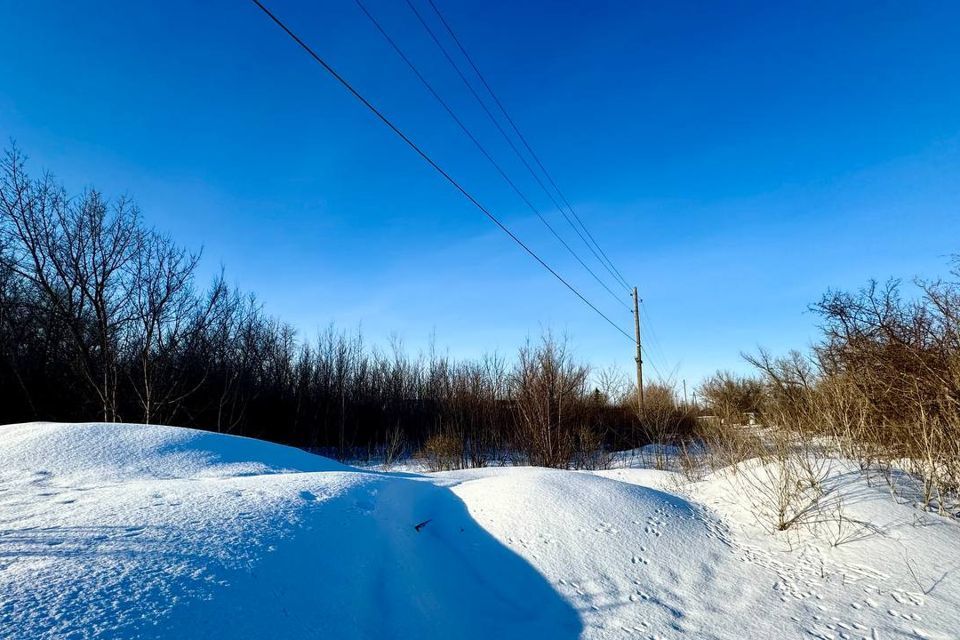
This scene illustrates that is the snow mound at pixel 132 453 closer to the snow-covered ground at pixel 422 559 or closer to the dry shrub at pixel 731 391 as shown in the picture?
the snow-covered ground at pixel 422 559

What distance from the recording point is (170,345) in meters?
11.0

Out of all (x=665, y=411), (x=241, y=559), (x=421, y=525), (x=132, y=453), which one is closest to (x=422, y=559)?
(x=421, y=525)

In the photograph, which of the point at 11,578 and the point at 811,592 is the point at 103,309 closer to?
the point at 11,578

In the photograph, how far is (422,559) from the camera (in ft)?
10.5

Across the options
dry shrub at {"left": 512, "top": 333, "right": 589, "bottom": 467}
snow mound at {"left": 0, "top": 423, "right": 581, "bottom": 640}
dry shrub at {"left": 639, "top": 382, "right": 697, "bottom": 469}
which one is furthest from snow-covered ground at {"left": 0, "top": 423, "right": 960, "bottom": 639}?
dry shrub at {"left": 639, "top": 382, "right": 697, "bottom": 469}

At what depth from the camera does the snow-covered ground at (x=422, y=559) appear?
205 cm

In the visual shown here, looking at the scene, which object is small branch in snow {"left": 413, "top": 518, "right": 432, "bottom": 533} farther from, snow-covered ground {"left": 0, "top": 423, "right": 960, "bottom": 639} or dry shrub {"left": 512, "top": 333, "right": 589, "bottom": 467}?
dry shrub {"left": 512, "top": 333, "right": 589, "bottom": 467}

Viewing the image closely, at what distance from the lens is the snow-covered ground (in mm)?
2047

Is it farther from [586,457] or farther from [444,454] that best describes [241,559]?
[586,457]

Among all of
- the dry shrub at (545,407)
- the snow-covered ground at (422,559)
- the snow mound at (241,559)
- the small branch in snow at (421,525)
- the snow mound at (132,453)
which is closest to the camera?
the snow mound at (241,559)

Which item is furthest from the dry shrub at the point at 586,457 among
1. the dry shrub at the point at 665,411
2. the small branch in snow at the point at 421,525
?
the small branch in snow at the point at 421,525

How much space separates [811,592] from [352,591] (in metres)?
3.06

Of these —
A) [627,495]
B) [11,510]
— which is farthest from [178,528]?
[627,495]

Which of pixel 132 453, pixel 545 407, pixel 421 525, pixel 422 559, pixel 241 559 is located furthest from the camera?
pixel 545 407
